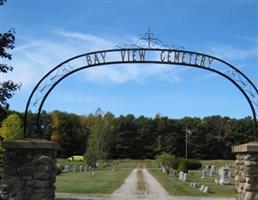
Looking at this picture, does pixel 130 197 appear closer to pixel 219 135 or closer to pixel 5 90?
pixel 5 90

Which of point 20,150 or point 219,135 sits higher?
point 219,135

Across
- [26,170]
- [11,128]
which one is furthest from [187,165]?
[26,170]

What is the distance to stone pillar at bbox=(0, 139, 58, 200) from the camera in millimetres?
11453

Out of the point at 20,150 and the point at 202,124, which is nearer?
the point at 20,150

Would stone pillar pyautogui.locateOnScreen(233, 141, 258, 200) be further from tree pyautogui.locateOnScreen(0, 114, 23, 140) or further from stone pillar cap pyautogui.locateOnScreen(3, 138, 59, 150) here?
tree pyautogui.locateOnScreen(0, 114, 23, 140)

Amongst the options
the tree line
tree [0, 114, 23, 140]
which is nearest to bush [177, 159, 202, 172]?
tree [0, 114, 23, 140]

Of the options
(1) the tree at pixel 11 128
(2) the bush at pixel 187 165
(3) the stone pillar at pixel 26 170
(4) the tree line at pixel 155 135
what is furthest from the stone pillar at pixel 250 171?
(4) the tree line at pixel 155 135

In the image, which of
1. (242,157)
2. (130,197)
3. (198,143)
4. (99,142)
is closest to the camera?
(242,157)

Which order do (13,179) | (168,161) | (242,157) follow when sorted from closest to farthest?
(13,179) → (242,157) → (168,161)

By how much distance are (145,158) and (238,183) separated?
91081 millimetres

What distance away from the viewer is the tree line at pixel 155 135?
98750 millimetres

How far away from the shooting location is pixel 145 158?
10331 cm

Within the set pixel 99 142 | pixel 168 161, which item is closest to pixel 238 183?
pixel 168 161

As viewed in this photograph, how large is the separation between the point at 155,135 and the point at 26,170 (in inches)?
3819
